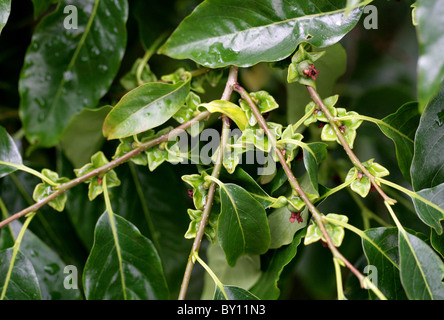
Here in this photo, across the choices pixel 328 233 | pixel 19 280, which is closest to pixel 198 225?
pixel 328 233

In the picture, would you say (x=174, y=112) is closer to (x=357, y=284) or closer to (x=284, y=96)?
(x=357, y=284)

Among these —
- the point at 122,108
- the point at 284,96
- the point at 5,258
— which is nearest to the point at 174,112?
the point at 122,108

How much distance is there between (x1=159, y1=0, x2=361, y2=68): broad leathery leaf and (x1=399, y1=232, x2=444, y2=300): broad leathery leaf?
9.7 inches

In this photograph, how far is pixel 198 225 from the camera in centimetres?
48

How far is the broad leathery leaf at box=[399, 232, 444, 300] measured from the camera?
41cm

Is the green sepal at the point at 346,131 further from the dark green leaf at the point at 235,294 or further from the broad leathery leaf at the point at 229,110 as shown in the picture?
the dark green leaf at the point at 235,294

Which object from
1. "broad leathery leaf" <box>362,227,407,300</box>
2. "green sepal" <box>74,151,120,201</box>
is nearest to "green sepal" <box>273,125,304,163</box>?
"broad leathery leaf" <box>362,227,407,300</box>

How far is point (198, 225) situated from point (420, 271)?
0.23 m

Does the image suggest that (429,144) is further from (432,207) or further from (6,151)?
(6,151)

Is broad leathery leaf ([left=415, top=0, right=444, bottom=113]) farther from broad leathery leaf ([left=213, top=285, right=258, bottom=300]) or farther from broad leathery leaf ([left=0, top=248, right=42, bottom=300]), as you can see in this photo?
broad leathery leaf ([left=0, top=248, right=42, bottom=300])

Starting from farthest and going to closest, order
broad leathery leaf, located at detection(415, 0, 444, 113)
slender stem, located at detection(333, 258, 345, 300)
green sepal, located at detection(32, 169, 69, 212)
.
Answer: green sepal, located at detection(32, 169, 69, 212), slender stem, located at detection(333, 258, 345, 300), broad leathery leaf, located at detection(415, 0, 444, 113)

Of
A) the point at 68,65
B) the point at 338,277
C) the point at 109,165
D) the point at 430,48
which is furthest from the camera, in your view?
the point at 68,65

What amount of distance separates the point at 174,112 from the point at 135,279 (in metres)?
0.23

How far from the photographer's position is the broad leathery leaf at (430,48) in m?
0.30
